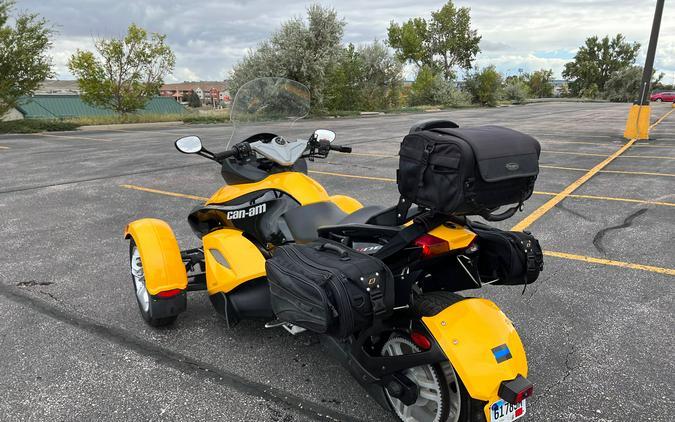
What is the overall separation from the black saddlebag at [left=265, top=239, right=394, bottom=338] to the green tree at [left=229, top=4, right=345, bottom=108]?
2590 centimetres

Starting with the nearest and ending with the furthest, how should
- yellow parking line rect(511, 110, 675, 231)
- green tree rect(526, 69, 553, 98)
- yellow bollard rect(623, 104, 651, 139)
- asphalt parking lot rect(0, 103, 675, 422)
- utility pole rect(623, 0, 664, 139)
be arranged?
asphalt parking lot rect(0, 103, 675, 422)
yellow parking line rect(511, 110, 675, 231)
utility pole rect(623, 0, 664, 139)
yellow bollard rect(623, 104, 651, 139)
green tree rect(526, 69, 553, 98)

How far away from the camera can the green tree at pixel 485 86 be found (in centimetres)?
4394

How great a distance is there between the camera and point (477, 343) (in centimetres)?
185

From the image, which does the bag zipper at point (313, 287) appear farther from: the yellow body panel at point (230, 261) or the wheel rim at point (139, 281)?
the wheel rim at point (139, 281)

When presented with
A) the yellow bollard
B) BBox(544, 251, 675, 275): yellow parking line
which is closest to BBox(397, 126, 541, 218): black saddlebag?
BBox(544, 251, 675, 275): yellow parking line

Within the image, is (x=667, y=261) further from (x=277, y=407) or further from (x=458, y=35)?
(x=458, y=35)

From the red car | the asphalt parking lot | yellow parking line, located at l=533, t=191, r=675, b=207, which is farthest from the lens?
the red car

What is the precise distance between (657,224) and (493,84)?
41.8 meters

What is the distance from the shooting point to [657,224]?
553 cm

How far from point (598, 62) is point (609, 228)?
75.7 meters

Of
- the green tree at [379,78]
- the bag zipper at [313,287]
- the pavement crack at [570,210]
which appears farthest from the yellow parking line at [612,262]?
the green tree at [379,78]

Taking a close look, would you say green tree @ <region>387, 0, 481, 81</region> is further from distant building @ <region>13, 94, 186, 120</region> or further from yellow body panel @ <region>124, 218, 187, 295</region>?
yellow body panel @ <region>124, 218, 187, 295</region>

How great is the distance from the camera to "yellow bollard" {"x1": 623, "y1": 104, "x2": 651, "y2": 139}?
14.0 metres

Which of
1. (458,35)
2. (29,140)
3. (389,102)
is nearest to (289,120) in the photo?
(29,140)
